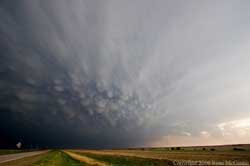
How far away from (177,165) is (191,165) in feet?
7.70

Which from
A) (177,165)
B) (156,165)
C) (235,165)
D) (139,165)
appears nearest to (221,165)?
(235,165)

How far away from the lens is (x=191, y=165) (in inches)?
1249

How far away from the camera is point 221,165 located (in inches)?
1190

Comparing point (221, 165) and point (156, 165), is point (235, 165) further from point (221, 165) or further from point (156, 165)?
point (156, 165)

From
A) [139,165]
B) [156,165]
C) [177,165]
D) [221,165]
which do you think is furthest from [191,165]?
[139,165]

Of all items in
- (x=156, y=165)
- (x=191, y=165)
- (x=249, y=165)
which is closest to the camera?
(x=249, y=165)

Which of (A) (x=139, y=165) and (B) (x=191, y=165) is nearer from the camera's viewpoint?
(B) (x=191, y=165)

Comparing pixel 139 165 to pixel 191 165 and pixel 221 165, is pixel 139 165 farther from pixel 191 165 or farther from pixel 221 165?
pixel 221 165

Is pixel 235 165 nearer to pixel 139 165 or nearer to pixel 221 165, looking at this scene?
pixel 221 165

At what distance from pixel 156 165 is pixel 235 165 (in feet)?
42.8

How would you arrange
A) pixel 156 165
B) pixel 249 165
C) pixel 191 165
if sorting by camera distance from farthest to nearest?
pixel 156 165, pixel 191 165, pixel 249 165

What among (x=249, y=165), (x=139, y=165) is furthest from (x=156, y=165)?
(x=249, y=165)

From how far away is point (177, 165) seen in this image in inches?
1298

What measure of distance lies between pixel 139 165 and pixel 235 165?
1639 cm
